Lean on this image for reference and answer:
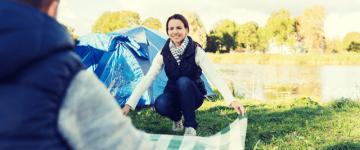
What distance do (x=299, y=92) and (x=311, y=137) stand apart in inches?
291

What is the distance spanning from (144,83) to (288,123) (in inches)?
98.4

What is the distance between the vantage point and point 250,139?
16.5 ft

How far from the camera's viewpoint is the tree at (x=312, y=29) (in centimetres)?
6856

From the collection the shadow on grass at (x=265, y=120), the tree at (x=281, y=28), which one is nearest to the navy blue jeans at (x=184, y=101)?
the shadow on grass at (x=265, y=120)

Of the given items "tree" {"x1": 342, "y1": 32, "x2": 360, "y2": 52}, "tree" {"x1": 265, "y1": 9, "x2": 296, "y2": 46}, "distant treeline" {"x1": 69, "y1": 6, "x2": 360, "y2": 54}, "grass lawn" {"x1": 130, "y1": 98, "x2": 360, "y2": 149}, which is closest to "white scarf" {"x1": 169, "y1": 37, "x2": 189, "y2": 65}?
"grass lawn" {"x1": 130, "y1": 98, "x2": 360, "y2": 149}

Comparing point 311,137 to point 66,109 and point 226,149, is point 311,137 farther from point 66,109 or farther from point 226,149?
point 66,109

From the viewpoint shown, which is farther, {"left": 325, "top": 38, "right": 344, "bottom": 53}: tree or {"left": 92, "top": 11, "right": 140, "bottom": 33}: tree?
{"left": 325, "top": 38, "right": 344, "bottom": 53}: tree

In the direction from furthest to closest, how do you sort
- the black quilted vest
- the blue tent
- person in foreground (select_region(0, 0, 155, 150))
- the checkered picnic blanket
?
the blue tent, the black quilted vest, the checkered picnic blanket, person in foreground (select_region(0, 0, 155, 150))

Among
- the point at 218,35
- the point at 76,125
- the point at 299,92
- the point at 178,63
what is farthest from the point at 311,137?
the point at 218,35

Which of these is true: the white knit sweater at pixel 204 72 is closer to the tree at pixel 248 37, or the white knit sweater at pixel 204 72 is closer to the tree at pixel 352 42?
the tree at pixel 248 37

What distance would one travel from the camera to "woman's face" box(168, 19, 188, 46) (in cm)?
481

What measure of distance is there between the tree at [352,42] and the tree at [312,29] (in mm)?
3222

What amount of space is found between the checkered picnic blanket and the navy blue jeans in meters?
0.91

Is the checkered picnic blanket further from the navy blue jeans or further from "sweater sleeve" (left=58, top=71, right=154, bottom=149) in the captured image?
"sweater sleeve" (left=58, top=71, right=154, bottom=149)
